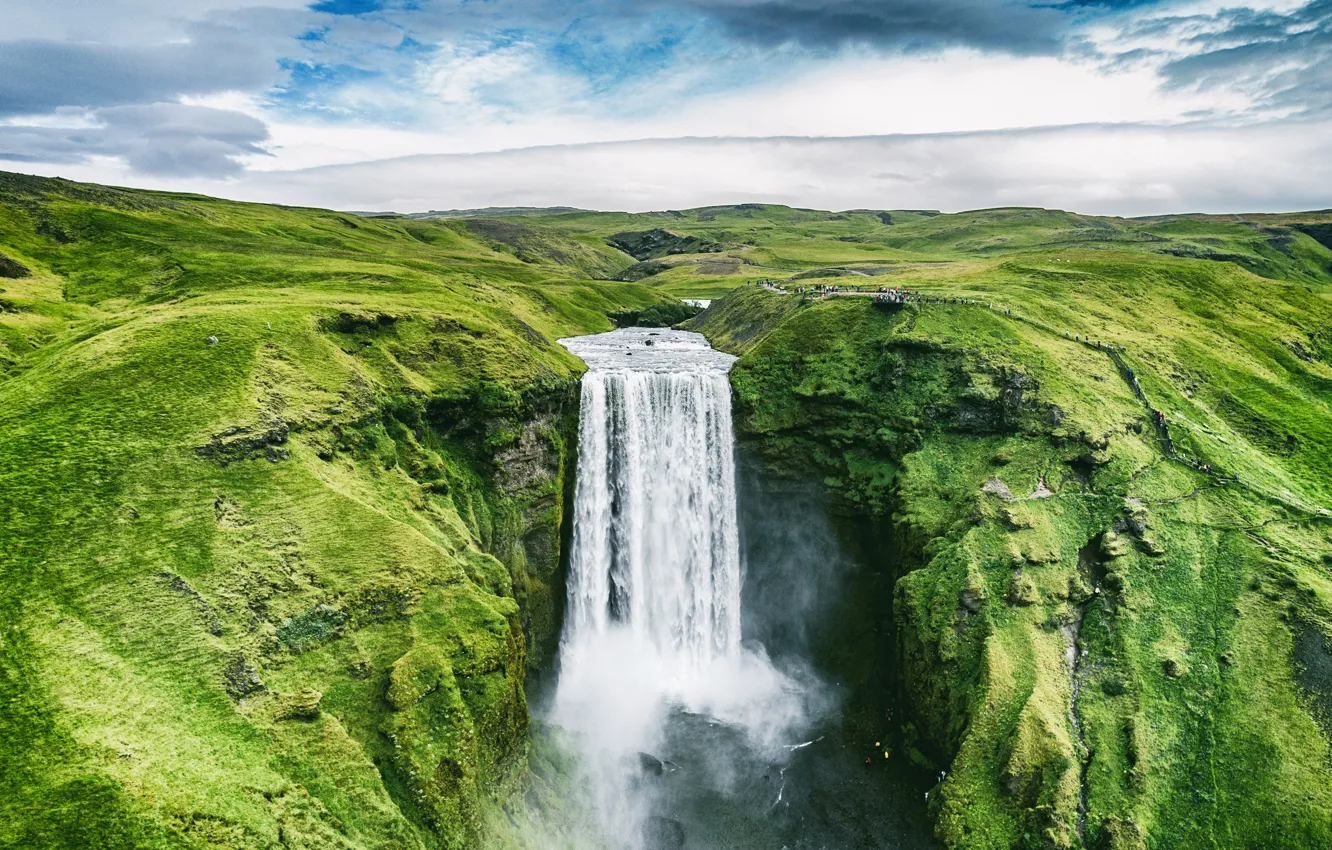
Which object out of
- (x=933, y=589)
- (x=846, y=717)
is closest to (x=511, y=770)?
(x=846, y=717)

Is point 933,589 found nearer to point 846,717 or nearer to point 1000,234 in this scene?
point 846,717

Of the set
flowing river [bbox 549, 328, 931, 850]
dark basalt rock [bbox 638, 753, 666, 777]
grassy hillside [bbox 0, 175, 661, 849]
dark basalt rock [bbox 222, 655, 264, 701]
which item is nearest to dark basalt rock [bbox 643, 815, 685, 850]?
flowing river [bbox 549, 328, 931, 850]

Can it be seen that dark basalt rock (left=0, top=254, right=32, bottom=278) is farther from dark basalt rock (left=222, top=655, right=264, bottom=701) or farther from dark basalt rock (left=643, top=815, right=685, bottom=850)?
dark basalt rock (left=643, top=815, right=685, bottom=850)

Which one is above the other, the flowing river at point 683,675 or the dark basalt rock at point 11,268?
the dark basalt rock at point 11,268

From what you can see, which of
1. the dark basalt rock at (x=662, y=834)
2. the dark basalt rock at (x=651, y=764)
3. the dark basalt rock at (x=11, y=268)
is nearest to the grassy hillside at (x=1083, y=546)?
the dark basalt rock at (x=662, y=834)

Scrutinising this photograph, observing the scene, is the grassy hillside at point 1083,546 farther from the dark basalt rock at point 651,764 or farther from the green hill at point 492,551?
the dark basalt rock at point 651,764

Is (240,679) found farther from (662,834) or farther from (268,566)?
(662,834)
